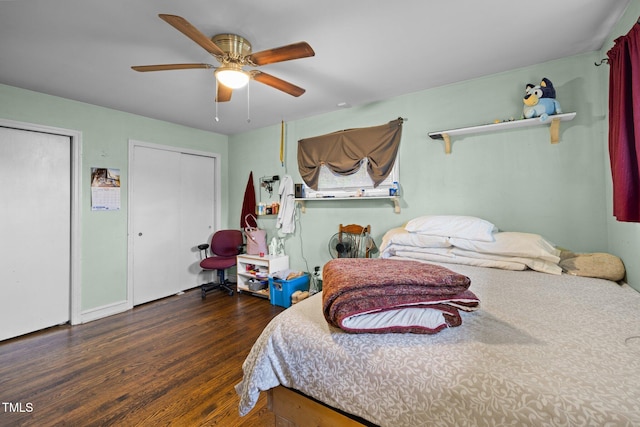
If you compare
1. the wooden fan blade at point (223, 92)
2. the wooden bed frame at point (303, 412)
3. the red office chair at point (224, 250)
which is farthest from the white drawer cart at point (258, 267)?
the wooden bed frame at point (303, 412)

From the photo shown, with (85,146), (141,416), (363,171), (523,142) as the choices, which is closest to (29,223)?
(85,146)

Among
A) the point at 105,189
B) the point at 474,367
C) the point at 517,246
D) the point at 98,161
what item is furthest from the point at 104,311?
the point at 517,246

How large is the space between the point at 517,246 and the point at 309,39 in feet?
7.03

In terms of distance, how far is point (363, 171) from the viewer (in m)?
3.20

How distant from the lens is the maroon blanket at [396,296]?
3.24 feet

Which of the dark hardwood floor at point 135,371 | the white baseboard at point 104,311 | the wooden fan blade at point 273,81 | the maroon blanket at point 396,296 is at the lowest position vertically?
the dark hardwood floor at point 135,371

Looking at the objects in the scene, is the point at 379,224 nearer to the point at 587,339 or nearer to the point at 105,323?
the point at 587,339

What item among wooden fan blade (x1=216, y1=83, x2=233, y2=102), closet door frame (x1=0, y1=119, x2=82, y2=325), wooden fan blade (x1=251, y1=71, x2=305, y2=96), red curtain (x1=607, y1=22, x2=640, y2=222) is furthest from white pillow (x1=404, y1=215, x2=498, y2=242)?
closet door frame (x1=0, y1=119, x2=82, y2=325)

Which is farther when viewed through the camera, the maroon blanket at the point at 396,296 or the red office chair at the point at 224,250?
the red office chair at the point at 224,250

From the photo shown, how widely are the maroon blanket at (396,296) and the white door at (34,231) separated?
135 inches

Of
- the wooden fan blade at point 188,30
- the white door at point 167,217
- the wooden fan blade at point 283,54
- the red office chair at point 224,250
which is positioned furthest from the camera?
the red office chair at point 224,250

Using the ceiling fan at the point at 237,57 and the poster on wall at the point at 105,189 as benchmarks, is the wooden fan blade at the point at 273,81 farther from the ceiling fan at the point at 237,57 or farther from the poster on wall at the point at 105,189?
the poster on wall at the point at 105,189

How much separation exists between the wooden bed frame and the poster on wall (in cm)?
326

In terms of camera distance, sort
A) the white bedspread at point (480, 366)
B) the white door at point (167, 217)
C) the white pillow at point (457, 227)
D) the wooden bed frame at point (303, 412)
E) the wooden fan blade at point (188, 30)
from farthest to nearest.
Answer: the white door at point (167, 217) → the white pillow at point (457, 227) → the wooden fan blade at point (188, 30) → the wooden bed frame at point (303, 412) → the white bedspread at point (480, 366)
